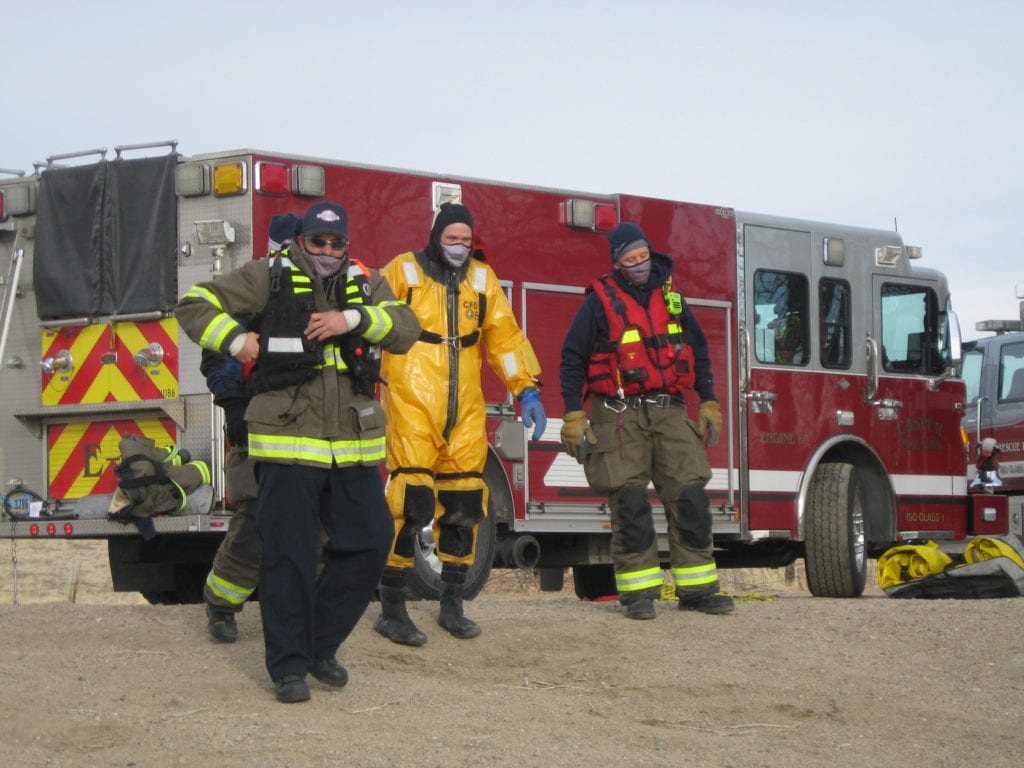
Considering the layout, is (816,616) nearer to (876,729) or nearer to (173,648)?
(876,729)

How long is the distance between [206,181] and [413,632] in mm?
3137

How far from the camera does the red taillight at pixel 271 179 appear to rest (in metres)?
9.01

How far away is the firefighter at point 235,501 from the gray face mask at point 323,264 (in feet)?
1.92

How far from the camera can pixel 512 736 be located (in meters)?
5.76

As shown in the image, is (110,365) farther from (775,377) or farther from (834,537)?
(834,537)

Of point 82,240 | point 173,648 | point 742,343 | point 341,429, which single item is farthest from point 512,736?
point 742,343

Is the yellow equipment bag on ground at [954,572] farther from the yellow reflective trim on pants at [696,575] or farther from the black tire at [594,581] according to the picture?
the yellow reflective trim on pants at [696,575]

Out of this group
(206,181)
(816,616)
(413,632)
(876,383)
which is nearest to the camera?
(413,632)

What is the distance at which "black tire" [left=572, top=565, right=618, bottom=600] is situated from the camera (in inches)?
504

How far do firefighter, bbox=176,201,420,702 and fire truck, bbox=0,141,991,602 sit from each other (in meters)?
2.85

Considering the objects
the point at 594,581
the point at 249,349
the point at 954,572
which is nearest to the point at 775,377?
the point at 954,572

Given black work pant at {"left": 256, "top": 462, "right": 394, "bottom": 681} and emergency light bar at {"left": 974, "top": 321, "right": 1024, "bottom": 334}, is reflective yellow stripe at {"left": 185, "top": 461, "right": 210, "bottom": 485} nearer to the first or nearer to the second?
black work pant at {"left": 256, "top": 462, "right": 394, "bottom": 681}

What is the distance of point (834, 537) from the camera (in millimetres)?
11375

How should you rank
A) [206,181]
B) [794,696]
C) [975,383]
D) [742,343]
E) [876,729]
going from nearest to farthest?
1. [876,729]
2. [794,696]
3. [206,181]
4. [742,343]
5. [975,383]
